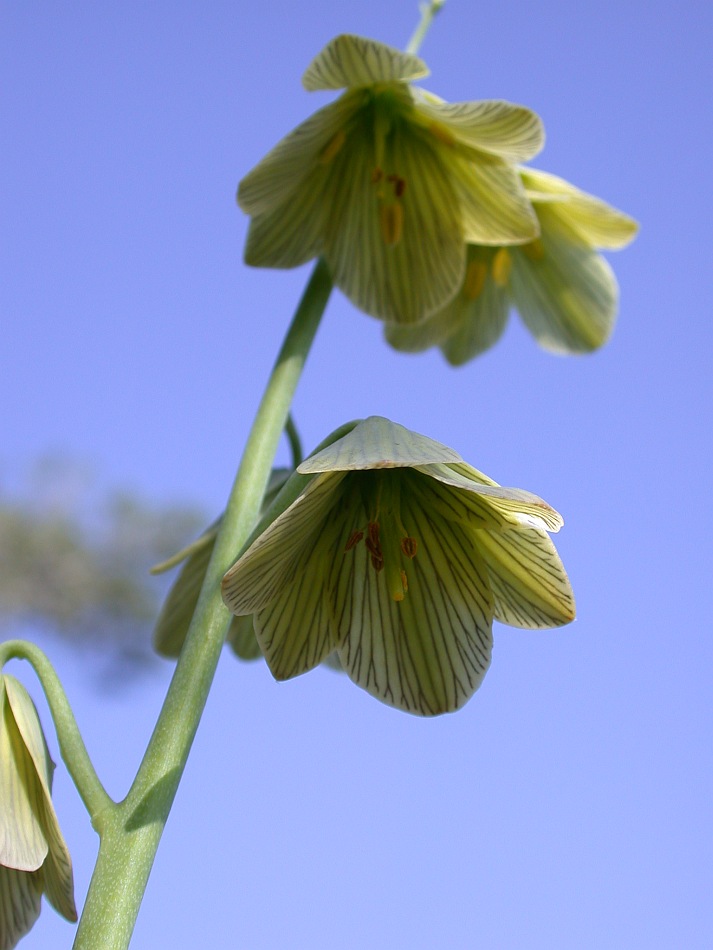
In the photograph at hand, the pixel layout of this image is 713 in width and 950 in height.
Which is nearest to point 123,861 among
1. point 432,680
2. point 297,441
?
point 432,680

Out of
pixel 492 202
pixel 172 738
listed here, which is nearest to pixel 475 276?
pixel 492 202

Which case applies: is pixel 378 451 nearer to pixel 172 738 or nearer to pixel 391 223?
pixel 172 738

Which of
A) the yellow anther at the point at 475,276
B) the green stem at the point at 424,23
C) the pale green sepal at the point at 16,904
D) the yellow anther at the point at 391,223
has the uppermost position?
the green stem at the point at 424,23

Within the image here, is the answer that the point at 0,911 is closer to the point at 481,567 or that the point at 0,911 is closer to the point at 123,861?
the point at 123,861

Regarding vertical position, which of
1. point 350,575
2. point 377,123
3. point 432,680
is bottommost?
point 432,680

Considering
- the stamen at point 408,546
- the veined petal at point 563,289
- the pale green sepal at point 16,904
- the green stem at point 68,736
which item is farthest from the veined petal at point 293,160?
the pale green sepal at point 16,904

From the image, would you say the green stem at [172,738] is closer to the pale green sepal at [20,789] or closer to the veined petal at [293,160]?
the pale green sepal at [20,789]

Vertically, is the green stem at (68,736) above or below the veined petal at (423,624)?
below
